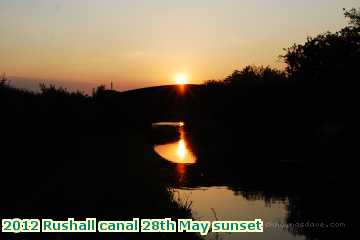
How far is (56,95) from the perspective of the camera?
35.2 meters

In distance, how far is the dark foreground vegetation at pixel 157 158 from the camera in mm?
15548

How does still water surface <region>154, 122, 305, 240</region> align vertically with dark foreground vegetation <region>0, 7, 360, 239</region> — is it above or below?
below

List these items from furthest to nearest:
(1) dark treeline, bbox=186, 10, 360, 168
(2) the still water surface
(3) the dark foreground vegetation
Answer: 1. (1) dark treeline, bbox=186, 10, 360, 168
2. (2) the still water surface
3. (3) the dark foreground vegetation

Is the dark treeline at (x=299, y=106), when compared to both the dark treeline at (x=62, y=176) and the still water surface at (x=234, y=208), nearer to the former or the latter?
the still water surface at (x=234, y=208)

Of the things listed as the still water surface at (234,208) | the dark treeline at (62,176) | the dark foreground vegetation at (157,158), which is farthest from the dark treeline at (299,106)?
the dark treeline at (62,176)

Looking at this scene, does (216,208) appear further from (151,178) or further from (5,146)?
(5,146)

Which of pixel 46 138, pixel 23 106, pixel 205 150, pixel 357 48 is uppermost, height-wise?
pixel 357 48

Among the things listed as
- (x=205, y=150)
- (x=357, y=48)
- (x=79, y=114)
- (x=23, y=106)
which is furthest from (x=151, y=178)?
(x=357, y=48)

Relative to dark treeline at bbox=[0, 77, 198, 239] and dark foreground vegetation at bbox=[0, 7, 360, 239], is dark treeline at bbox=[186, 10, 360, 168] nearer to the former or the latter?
dark foreground vegetation at bbox=[0, 7, 360, 239]

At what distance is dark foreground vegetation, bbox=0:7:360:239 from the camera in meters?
15.5

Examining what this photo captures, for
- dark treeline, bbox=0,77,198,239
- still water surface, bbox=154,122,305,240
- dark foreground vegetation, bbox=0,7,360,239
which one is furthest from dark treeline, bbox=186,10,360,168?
dark treeline, bbox=0,77,198,239

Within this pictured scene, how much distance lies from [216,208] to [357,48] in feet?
183

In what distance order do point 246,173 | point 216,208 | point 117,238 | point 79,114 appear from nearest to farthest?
point 117,238, point 216,208, point 246,173, point 79,114

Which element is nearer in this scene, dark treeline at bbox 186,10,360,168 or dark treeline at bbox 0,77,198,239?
dark treeline at bbox 0,77,198,239
